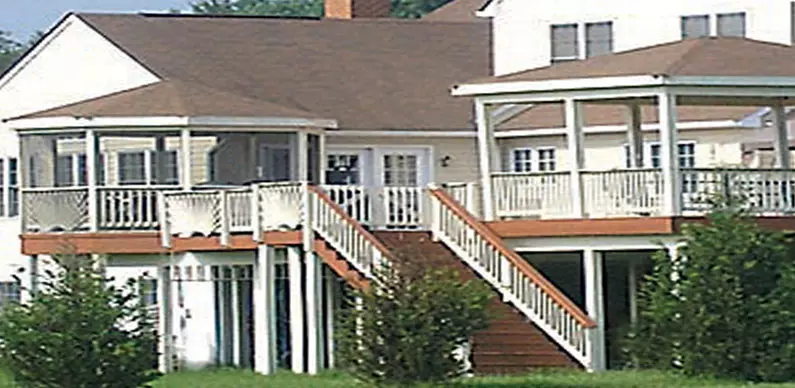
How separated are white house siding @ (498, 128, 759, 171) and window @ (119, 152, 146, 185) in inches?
280

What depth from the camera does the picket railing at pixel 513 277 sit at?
123 ft

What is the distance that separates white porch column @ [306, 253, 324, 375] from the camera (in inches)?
1593

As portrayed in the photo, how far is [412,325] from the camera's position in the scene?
34094 millimetres

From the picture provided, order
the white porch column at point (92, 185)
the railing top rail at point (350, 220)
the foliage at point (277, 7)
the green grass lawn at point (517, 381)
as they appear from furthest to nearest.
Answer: the foliage at point (277, 7) < the white porch column at point (92, 185) < the railing top rail at point (350, 220) < the green grass lawn at point (517, 381)

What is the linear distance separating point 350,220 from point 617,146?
34.5 feet

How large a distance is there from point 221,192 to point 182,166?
187cm

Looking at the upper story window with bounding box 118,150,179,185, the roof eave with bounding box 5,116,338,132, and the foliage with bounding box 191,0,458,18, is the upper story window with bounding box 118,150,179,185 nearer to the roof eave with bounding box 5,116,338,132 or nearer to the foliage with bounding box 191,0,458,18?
the roof eave with bounding box 5,116,338,132

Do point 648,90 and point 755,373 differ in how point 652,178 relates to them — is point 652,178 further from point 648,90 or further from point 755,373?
point 755,373

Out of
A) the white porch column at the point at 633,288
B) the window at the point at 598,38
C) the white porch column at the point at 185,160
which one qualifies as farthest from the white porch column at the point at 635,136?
the white porch column at the point at 185,160

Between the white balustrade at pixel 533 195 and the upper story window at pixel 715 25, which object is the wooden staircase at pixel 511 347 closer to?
the white balustrade at pixel 533 195

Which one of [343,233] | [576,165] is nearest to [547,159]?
[576,165]

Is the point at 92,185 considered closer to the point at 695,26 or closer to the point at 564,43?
the point at 564,43

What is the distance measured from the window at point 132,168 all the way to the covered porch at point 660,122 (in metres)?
10.1

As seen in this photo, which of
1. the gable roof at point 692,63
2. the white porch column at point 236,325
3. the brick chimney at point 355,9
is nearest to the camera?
the gable roof at point 692,63
